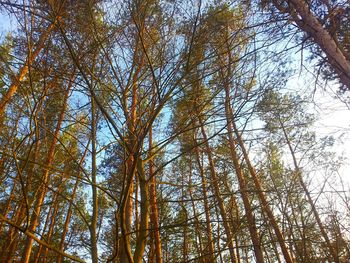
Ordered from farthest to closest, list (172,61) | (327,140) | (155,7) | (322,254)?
(327,140)
(155,7)
(172,61)
(322,254)

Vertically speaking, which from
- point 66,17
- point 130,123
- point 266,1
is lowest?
point 130,123

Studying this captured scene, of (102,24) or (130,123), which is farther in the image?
(102,24)

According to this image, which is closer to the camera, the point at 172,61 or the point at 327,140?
the point at 172,61

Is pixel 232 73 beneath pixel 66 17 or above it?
beneath

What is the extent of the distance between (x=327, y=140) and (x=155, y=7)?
7875 mm

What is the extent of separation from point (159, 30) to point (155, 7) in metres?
0.24

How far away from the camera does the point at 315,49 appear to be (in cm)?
539

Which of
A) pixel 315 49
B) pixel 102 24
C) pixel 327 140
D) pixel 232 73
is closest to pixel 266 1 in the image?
pixel 315 49

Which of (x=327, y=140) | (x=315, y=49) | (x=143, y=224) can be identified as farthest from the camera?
(x=327, y=140)

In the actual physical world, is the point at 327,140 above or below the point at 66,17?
above

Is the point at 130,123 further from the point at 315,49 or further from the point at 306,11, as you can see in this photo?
the point at 315,49

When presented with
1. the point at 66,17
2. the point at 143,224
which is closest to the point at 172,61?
the point at 66,17

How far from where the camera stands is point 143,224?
1.62m

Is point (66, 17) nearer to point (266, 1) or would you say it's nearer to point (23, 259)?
point (266, 1)
